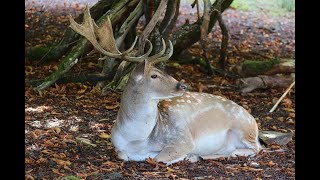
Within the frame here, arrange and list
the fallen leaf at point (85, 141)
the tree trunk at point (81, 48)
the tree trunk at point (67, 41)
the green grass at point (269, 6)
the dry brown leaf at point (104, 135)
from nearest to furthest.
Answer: the fallen leaf at point (85, 141)
the dry brown leaf at point (104, 135)
the tree trunk at point (81, 48)
the tree trunk at point (67, 41)
the green grass at point (269, 6)

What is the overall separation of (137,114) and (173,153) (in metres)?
0.49

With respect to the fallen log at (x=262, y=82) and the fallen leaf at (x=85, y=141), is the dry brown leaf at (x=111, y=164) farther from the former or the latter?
the fallen log at (x=262, y=82)

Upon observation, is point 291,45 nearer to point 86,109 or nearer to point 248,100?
point 248,100

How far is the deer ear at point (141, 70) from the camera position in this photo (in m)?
5.51

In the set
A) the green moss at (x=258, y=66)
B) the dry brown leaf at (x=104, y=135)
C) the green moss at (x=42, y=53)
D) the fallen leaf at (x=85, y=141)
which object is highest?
the green moss at (x=258, y=66)

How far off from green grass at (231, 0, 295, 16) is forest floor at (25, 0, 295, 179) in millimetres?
2651

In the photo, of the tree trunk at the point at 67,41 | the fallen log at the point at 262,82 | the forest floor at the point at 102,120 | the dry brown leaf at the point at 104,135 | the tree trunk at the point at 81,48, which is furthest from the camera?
the tree trunk at the point at 67,41

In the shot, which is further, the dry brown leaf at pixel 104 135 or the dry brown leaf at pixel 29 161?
the dry brown leaf at pixel 104 135

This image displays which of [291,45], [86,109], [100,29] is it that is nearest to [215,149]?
[100,29]

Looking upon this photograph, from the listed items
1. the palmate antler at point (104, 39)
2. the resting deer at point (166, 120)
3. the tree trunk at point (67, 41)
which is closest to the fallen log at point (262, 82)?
the tree trunk at point (67, 41)

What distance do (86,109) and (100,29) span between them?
2.03 m

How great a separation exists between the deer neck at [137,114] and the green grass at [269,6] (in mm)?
10253

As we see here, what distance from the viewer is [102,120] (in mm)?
7121

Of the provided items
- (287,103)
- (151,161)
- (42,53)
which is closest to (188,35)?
(287,103)
